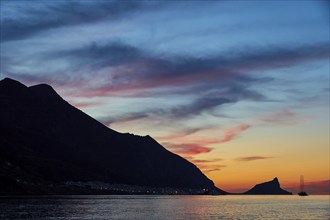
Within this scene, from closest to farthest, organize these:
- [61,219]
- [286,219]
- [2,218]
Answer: [2,218] → [61,219] → [286,219]

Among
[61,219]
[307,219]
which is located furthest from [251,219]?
[61,219]

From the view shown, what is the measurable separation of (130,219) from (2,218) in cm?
4776

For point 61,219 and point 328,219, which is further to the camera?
point 328,219

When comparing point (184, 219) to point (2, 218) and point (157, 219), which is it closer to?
point (157, 219)

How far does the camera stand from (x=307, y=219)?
178m

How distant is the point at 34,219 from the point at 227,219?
74.9 meters

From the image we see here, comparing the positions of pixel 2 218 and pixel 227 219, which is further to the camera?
pixel 227 219

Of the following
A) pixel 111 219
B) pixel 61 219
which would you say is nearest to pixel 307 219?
pixel 111 219

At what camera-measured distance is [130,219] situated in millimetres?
170000

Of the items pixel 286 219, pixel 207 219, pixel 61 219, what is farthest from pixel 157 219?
pixel 286 219

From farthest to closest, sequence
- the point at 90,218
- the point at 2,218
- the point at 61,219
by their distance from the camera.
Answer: the point at 90,218 → the point at 61,219 → the point at 2,218

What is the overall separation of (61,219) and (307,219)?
96032 mm

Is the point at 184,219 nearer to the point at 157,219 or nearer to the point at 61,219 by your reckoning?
the point at 157,219

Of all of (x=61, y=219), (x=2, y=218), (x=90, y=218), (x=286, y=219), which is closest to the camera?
(x=2, y=218)
